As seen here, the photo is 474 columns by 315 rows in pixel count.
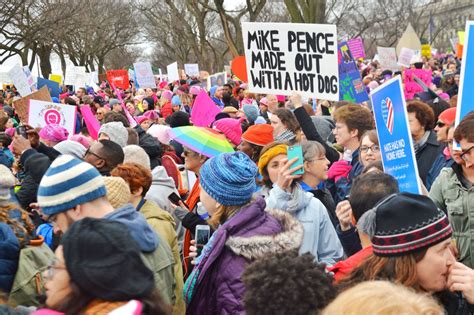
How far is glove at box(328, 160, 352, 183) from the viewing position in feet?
19.0

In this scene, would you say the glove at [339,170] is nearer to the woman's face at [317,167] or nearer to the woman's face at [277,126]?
the woman's face at [277,126]

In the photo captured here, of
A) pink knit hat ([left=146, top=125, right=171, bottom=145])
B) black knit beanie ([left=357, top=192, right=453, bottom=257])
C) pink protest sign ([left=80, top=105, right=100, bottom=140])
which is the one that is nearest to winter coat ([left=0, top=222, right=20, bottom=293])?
black knit beanie ([left=357, top=192, right=453, bottom=257])

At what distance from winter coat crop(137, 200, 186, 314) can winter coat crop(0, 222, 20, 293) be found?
2.87 feet

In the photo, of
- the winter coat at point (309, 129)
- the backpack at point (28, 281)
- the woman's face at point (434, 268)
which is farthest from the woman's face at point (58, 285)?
the winter coat at point (309, 129)

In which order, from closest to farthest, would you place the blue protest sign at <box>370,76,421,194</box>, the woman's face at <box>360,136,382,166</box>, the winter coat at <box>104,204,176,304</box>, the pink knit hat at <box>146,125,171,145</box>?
the winter coat at <box>104,204,176,304</box> → the blue protest sign at <box>370,76,421,194</box> → the woman's face at <box>360,136,382,166</box> → the pink knit hat at <box>146,125,171,145</box>

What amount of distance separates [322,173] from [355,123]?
1247mm

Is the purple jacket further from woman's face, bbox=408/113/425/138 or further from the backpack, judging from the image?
woman's face, bbox=408/113/425/138

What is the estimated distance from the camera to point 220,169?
365 cm

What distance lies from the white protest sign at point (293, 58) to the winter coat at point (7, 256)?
4.22 meters

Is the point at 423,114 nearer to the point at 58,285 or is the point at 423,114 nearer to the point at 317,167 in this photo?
the point at 317,167

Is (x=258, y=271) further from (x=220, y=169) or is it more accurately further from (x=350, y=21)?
(x=350, y=21)

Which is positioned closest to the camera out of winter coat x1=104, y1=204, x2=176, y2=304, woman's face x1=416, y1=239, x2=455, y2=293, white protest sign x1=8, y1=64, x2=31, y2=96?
woman's face x1=416, y1=239, x2=455, y2=293

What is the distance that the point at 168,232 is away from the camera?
408 cm

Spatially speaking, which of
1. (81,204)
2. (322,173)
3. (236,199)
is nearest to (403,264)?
(236,199)
